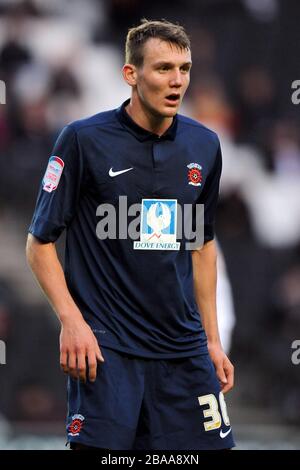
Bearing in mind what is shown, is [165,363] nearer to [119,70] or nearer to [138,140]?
[138,140]

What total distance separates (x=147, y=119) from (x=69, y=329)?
0.89 meters

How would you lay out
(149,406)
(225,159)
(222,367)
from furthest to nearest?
(225,159), (222,367), (149,406)

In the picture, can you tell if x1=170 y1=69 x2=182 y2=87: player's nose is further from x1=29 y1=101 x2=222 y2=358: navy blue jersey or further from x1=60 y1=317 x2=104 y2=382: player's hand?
x1=60 y1=317 x2=104 y2=382: player's hand

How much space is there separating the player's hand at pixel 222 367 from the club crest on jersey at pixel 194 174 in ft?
2.17

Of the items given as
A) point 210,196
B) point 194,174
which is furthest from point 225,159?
point 194,174

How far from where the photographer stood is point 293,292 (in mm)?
7961

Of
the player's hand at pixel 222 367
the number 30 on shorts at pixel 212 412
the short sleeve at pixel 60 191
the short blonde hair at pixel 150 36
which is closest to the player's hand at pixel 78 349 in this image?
the short sleeve at pixel 60 191

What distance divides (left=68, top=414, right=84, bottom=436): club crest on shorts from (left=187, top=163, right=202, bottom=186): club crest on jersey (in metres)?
1.00

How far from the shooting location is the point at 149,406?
A: 4188 mm

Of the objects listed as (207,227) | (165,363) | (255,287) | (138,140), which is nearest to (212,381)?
(165,363)

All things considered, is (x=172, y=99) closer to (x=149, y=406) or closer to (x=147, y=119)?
(x=147, y=119)

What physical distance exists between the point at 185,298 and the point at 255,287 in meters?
3.64

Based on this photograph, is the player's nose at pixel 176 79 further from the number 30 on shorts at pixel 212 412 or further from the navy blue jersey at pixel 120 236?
the number 30 on shorts at pixel 212 412

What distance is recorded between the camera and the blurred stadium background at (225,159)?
7.84 meters
